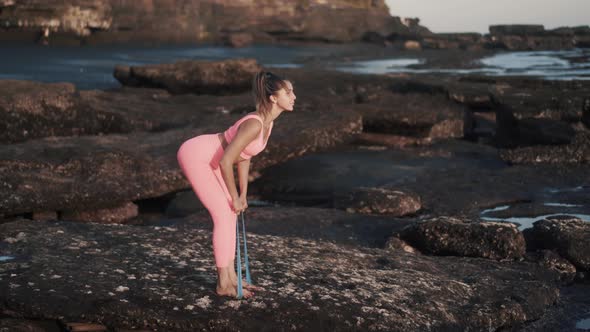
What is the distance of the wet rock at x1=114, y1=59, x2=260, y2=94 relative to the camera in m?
18.5

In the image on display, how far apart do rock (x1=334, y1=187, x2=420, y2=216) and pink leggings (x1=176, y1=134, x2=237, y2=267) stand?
4.36m

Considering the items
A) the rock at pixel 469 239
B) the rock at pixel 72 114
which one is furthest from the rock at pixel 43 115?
the rock at pixel 469 239

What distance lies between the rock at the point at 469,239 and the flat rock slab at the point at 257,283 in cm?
32

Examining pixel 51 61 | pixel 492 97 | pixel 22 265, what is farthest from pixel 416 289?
pixel 51 61

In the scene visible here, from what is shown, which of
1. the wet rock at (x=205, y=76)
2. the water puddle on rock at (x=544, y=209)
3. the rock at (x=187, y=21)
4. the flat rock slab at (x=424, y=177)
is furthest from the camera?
the rock at (x=187, y=21)

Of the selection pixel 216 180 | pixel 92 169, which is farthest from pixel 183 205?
pixel 216 180

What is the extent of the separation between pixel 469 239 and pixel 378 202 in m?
2.07

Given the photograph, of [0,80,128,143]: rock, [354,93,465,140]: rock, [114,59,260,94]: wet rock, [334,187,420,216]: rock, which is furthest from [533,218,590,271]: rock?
[114,59,260,94]: wet rock

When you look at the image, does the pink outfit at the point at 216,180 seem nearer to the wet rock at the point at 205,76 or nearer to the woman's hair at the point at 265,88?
the woman's hair at the point at 265,88

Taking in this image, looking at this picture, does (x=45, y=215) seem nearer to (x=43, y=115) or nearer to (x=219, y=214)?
(x=43, y=115)

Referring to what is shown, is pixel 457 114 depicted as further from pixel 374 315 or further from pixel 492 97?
pixel 374 315

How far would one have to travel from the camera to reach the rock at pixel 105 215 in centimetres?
911

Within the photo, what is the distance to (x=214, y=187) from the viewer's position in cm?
488

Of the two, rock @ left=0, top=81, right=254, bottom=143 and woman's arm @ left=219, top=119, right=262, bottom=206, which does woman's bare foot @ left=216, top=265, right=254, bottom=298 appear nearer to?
woman's arm @ left=219, top=119, right=262, bottom=206
